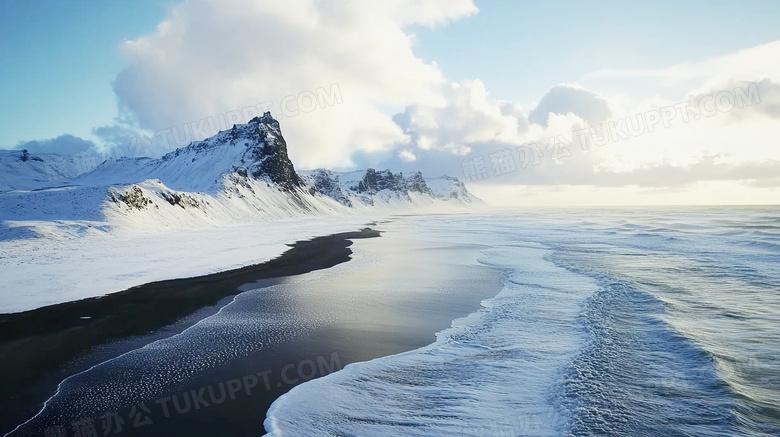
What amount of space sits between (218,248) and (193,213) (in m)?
45.0

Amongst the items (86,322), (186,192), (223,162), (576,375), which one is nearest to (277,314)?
(86,322)

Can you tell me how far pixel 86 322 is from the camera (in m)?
13.8

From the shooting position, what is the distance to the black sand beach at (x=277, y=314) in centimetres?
777

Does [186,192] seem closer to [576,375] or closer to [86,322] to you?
[86,322]

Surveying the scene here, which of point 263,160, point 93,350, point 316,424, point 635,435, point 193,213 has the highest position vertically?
point 263,160

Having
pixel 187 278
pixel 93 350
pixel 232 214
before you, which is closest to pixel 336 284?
pixel 187 278

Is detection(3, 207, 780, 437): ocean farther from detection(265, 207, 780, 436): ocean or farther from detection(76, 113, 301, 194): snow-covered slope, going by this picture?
detection(76, 113, 301, 194): snow-covered slope

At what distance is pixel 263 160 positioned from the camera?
162750 mm

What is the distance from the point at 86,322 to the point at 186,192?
8071cm

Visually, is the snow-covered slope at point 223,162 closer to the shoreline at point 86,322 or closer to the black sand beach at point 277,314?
the shoreline at point 86,322

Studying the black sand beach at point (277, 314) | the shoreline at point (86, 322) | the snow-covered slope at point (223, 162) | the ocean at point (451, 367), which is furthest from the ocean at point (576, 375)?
the snow-covered slope at point (223, 162)

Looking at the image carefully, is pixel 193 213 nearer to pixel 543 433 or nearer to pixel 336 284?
pixel 336 284

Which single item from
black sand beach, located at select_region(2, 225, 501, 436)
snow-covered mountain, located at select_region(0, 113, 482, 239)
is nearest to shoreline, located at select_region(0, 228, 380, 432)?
black sand beach, located at select_region(2, 225, 501, 436)

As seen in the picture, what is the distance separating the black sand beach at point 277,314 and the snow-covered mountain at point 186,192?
31.7 metres
